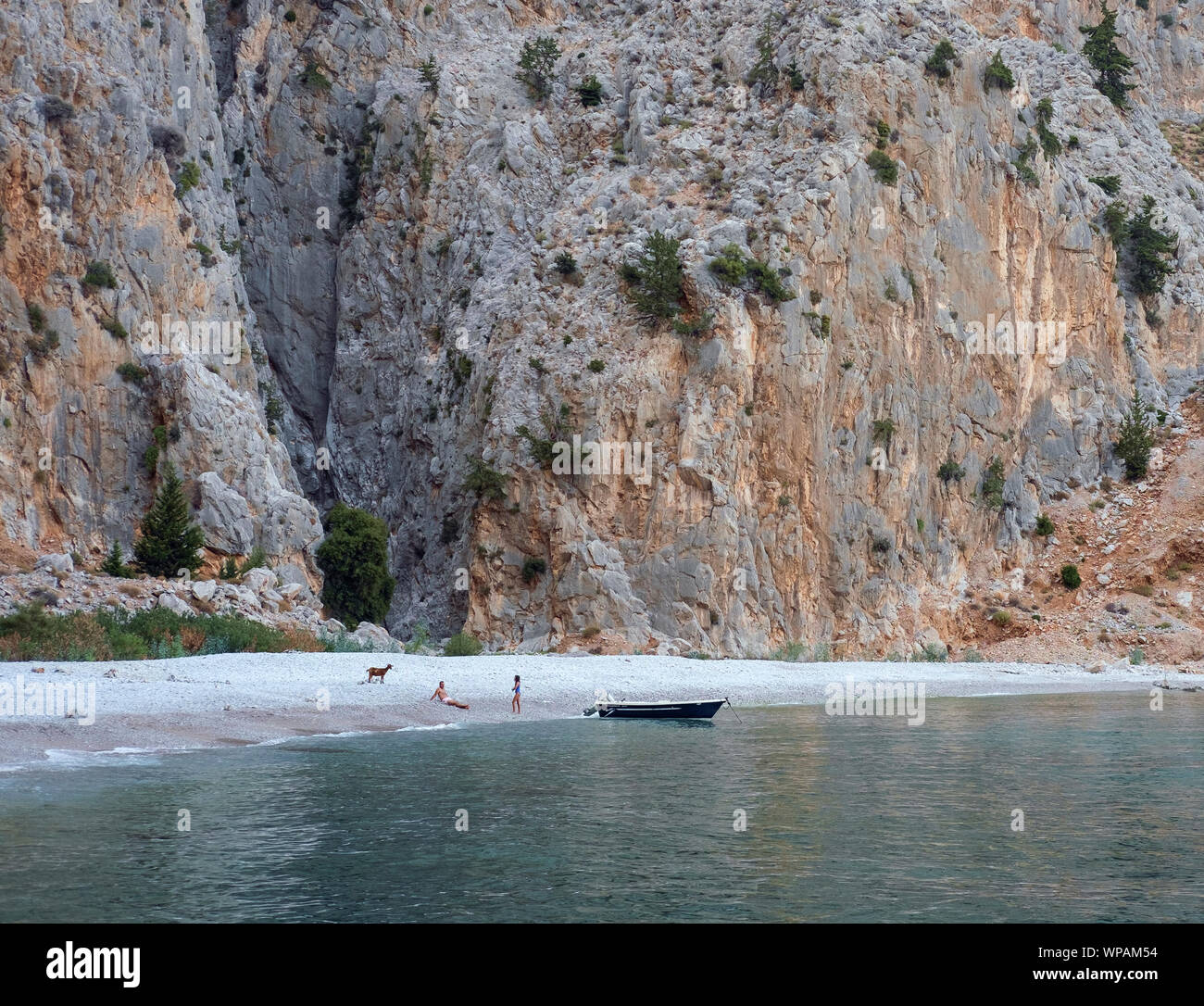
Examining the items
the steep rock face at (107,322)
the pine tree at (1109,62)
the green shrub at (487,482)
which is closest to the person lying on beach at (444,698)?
the steep rock face at (107,322)

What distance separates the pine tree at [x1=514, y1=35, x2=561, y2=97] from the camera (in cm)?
6388

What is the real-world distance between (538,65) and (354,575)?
31233 millimetres

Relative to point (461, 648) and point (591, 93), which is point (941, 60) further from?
point (461, 648)

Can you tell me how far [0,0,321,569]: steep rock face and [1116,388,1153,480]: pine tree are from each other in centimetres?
3838

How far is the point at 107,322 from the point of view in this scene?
150 ft

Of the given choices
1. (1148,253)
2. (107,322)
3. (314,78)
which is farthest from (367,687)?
(1148,253)

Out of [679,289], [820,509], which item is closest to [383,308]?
[679,289]

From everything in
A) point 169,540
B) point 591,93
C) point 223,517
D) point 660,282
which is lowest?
point 169,540

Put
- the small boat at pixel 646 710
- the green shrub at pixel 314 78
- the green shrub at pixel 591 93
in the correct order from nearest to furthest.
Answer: the small boat at pixel 646 710 < the green shrub at pixel 591 93 < the green shrub at pixel 314 78

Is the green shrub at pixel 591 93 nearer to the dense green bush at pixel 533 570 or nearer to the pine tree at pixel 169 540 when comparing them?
the dense green bush at pixel 533 570

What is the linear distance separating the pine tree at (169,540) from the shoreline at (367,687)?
28.6 ft

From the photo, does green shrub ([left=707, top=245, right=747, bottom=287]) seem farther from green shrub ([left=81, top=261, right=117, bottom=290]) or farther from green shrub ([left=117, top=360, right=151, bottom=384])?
green shrub ([left=81, top=261, right=117, bottom=290])

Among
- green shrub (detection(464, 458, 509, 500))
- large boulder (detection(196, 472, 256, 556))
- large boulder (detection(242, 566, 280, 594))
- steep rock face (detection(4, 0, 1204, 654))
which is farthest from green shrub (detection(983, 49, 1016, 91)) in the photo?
large boulder (detection(242, 566, 280, 594))

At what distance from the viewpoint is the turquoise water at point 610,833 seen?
13141 millimetres
